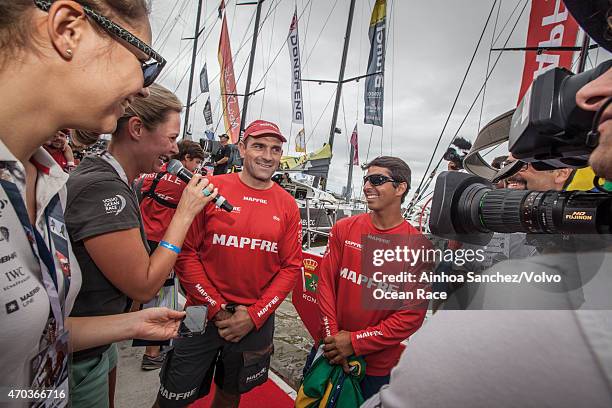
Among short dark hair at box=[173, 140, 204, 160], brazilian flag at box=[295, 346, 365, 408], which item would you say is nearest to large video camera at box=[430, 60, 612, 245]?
brazilian flag at box=[295, 346, 365, 408]

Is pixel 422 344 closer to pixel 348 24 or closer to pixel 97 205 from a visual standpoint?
pixel 97 205

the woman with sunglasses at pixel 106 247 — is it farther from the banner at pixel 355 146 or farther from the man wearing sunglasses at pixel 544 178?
the banner at pixel 355 146

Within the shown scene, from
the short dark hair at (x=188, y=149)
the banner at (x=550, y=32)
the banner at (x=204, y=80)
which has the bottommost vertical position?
the short dark hair at (x=188, y=149)

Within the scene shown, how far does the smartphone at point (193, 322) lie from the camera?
1360 mm

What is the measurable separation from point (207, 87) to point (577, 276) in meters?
20.4

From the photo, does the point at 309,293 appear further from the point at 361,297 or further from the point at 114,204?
the point at 114,204

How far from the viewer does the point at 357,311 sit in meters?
2.10

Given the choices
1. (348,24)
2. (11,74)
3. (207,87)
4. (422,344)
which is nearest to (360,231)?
(422,344)

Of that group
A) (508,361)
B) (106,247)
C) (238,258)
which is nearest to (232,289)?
(238,258)

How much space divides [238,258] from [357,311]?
905 millimetres

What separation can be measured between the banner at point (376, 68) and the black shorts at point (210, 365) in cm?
1064

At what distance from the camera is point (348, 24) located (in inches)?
505

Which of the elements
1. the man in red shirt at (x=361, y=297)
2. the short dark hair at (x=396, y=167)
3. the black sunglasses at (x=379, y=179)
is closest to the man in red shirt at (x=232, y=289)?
the man in red shirt at (x=361, y=297)

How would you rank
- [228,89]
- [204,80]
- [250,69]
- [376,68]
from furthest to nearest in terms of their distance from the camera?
1. [204,80]
2. [250,69]
3. [228,89]
4. [376,68]
